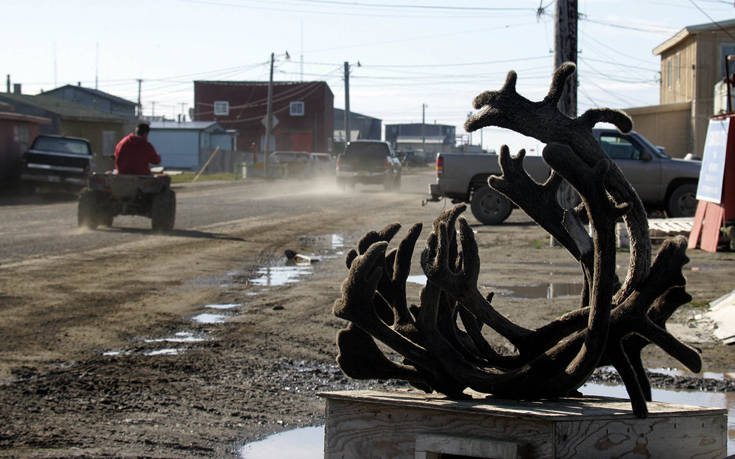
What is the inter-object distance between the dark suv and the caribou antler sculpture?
3209 cm

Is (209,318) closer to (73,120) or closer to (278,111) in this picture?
(73,120)

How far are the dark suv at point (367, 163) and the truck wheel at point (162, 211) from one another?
60.3ft

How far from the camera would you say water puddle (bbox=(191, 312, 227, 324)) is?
28.2 feet

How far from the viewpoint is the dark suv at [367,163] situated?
3603cm

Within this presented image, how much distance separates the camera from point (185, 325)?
8367 millimetres

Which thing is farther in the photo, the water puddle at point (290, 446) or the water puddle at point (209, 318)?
the water puddle at point (209, 318)

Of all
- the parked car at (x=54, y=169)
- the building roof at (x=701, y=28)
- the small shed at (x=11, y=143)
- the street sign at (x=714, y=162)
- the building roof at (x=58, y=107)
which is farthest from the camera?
the building roof at (x=58, y=107)

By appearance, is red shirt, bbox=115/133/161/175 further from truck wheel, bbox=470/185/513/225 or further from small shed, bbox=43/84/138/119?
small shed, bbox=43/84/138/119

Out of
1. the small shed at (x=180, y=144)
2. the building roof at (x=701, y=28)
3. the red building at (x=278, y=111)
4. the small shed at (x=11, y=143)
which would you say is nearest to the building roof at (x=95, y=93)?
the red building at (x=278, y=111)

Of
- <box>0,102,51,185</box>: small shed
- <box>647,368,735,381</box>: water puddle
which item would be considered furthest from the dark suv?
<box>647,368,735,381</box>: water puddle

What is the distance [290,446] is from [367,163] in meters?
31.3

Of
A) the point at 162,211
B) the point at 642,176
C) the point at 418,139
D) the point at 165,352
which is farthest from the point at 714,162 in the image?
the point at 418,139

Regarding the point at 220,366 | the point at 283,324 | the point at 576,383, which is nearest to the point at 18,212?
the point at 283,324

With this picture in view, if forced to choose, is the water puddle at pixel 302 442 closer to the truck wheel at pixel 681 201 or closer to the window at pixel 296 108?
the truck wheel at pixel 681 201
